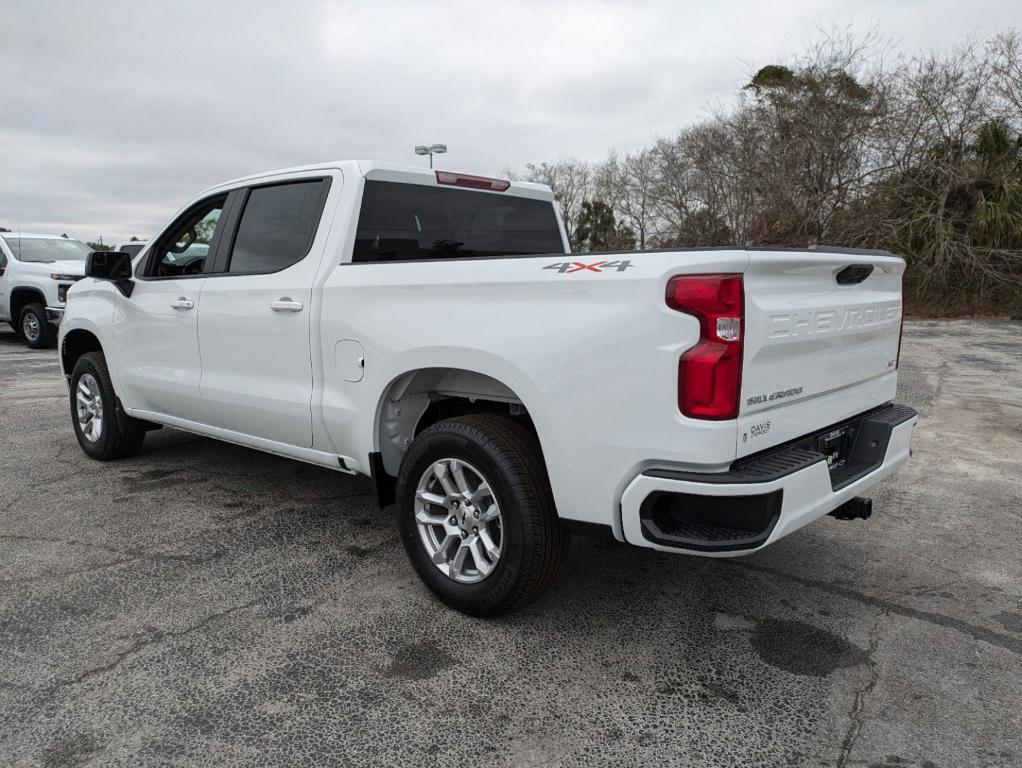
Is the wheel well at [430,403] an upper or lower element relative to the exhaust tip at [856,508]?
upper

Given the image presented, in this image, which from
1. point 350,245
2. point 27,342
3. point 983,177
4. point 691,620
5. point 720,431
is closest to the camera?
point 720,431

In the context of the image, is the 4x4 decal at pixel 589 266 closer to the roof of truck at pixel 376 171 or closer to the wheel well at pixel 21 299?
the roof of truck at pixel 376 171

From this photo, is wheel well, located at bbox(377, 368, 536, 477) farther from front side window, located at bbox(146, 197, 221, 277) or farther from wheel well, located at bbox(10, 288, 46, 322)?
wheel well, located at bbox(10, 288, 46, 322)

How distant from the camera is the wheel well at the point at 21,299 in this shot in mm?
13480

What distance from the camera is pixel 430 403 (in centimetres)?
362

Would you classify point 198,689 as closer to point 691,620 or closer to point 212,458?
point 691,620

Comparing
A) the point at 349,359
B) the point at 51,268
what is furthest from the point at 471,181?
the point at 51,268

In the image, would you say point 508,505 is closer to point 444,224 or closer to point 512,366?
point 512,366

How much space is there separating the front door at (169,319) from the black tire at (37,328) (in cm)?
981

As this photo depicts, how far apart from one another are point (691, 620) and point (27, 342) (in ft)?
46.3

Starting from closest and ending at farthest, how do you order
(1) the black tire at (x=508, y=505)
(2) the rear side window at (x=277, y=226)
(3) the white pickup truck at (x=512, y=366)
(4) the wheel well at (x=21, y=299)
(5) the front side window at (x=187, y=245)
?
(3) the white pickup truck at (x=512, y=366)
(1) the black tire at (x=508, y=505)
(2) the rear side window at (x=277, y=226)
(5) the front side window at (x=187, y=245)
(4) the wheel well at (x=21, y=299)

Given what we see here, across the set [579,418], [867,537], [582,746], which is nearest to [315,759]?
[582,746]

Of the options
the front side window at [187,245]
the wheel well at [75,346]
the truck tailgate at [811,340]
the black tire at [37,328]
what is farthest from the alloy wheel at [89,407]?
the black tire at [37,328]

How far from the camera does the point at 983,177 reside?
17328mm
